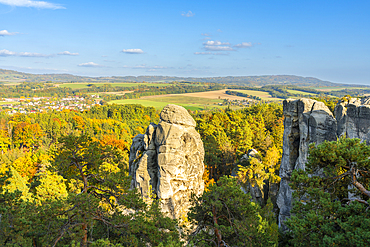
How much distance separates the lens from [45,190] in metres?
19.9

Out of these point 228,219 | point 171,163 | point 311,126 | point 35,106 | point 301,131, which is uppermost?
point 311,126

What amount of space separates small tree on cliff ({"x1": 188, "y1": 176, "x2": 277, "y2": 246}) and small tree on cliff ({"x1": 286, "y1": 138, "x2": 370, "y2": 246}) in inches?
69.2

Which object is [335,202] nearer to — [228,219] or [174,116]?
[228,219]

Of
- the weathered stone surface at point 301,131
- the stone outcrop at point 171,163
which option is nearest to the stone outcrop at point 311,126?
the weathered stone surface at point 301,131

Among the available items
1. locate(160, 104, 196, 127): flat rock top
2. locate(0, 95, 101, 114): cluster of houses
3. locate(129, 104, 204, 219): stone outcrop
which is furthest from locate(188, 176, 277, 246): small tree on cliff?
locate(0, 95, 101, 114): cluster of houses

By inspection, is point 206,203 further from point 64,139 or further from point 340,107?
point 340,107

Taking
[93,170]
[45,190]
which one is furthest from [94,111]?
Result: [93,170]

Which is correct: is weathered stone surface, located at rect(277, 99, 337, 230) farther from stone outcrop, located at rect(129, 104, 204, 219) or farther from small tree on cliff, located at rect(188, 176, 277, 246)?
small tree on cliff, located at rect(188, 176, 277, 246)

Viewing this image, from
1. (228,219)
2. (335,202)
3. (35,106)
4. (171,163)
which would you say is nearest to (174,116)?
(171,163)

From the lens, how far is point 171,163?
727 inches

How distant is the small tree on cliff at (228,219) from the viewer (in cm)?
1017

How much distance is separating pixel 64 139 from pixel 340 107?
63.4 ft

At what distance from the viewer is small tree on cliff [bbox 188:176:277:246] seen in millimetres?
10172

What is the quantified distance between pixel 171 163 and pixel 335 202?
11.9m
